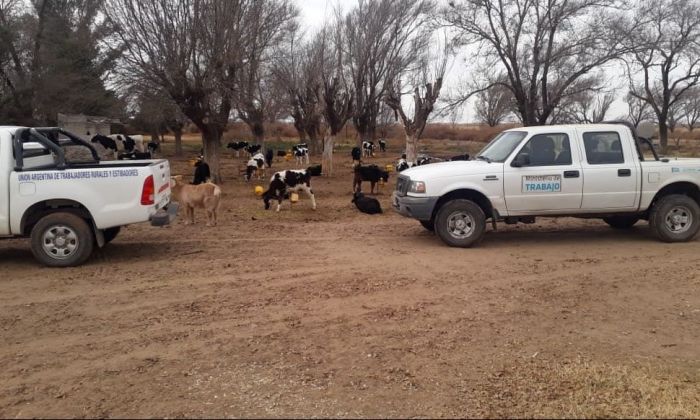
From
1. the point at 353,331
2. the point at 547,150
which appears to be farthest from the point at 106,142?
the point at 353,331

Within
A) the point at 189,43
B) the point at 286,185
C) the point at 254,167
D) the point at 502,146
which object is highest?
the point at 189,43

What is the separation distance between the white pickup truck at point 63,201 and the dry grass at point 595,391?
548 centimetres

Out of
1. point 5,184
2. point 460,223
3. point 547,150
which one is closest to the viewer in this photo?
point 5,184

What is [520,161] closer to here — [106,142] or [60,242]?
[60,242]

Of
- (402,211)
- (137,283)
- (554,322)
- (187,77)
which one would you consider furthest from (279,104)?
(554,322)

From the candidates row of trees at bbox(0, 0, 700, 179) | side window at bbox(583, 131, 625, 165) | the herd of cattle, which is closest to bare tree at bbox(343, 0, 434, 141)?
row of trees at bbox(0, 0, 700, 179)

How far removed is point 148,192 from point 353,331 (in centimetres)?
408

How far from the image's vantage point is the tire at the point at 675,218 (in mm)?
8867

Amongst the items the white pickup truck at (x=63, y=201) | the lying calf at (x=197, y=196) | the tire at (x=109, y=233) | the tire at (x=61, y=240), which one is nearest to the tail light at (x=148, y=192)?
the white pickup truck at (x=63, y=201)

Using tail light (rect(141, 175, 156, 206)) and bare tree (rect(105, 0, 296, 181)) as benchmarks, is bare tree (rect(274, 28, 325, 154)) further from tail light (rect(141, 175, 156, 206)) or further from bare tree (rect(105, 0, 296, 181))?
tail light (rect(141, 175, 156, 206))

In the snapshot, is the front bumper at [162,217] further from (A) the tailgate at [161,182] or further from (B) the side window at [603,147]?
(B) the side window at [603,147]

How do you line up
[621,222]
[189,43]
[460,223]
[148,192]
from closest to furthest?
[148,192] < [460,223] < [621,222] < [189,43]

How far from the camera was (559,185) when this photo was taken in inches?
338

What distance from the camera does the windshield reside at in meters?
8.86
